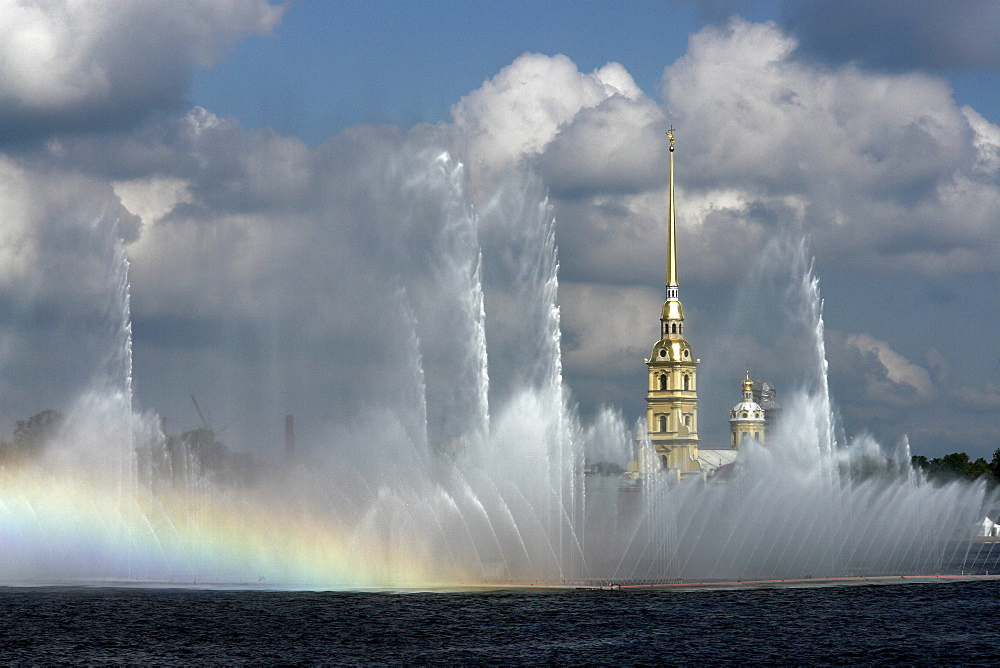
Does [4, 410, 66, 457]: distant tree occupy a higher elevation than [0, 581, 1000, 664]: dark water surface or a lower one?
higher

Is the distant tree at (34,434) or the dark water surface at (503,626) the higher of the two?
the distant tree at (34,434)

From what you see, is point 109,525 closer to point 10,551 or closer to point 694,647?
point 10,551

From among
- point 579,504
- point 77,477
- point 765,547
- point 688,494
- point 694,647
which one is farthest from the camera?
point 688,494

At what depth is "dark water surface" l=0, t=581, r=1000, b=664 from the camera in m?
59.1

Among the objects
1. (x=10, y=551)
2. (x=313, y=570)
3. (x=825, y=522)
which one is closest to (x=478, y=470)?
(x=313, y=570)

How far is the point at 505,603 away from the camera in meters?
76.9

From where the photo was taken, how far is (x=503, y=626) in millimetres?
67188

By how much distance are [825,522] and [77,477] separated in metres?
46.0

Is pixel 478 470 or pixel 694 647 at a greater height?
pixel 478 470

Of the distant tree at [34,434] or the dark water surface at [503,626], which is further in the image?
the distant tree at [34,434]

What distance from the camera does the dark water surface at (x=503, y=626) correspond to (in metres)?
59.1

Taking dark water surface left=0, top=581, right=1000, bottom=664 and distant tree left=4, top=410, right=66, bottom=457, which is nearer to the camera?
dark water surface left=0, top=581, right=1000, bottom=664

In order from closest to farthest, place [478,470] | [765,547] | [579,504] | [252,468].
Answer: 1. [478,470]
2. [579,504]
3. [765,547]
4. [252,468]

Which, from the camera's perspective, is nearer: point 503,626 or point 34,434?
point 503,626
